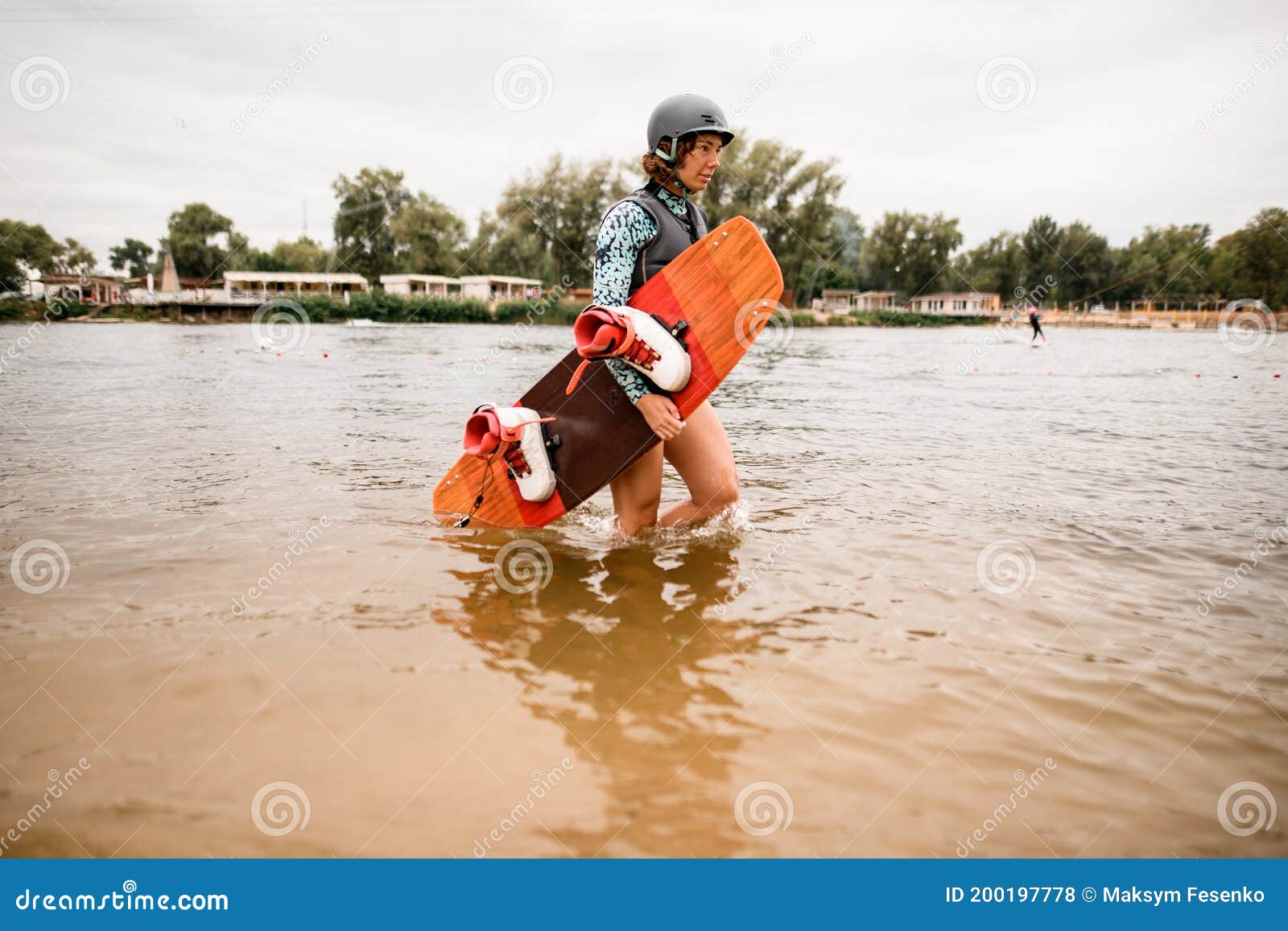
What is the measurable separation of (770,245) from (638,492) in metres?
91.4

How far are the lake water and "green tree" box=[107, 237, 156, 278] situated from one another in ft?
670

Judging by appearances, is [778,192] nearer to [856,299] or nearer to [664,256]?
[856,299]

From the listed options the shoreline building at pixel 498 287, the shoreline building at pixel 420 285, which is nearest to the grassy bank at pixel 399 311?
the shoreline building at pixel 498 287

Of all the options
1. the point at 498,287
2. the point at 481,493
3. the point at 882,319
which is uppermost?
the point at 498,287

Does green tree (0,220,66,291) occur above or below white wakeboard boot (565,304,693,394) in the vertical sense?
above

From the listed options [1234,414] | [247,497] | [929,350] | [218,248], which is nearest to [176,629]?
[247,497]

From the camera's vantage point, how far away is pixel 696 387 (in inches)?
179

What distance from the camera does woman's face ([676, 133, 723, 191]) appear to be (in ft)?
14.4

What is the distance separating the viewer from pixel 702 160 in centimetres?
441

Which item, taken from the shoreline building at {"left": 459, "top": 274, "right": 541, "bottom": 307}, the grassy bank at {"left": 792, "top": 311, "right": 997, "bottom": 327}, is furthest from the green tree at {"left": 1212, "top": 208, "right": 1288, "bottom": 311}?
the shoreline building at {"left": 459, "top": 274, "right": 541, "bottom": 307}

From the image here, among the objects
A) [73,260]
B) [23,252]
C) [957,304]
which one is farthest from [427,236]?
[957,304]

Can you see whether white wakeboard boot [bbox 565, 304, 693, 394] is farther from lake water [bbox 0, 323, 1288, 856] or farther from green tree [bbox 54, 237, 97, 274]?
green tree [bbox 54, 237, 97, 274]

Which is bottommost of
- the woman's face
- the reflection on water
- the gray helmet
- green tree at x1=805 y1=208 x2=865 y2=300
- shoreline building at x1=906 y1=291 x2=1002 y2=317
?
the reflection on water

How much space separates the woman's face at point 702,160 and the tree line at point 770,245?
6689 centimetres
